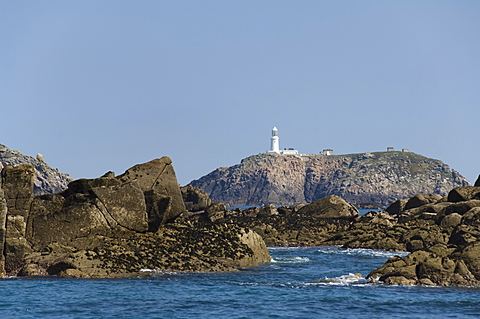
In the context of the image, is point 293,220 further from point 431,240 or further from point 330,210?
point 431,240

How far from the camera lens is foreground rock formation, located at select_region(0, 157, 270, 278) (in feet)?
136

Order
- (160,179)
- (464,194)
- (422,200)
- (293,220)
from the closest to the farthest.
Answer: (160,179) → (464,194) → (293,220) → (422,200)

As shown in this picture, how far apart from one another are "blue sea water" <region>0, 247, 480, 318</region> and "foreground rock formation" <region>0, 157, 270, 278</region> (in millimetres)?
1809

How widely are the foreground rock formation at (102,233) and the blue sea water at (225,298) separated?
1809 mm

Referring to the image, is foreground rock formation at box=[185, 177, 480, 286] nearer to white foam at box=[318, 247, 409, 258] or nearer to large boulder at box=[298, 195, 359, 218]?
large boulder at box=[298, 195, 359, 218]

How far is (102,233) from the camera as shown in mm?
45219

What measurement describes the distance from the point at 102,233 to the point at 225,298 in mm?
12438

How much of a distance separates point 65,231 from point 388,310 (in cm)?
2107

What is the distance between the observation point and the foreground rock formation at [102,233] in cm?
4156

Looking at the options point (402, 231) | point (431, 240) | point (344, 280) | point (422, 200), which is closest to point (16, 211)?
point (344, 280)

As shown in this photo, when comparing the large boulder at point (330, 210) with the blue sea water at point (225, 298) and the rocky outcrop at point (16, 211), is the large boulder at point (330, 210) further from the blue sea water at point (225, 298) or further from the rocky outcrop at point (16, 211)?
the rocky outcrop at point (16, 211)

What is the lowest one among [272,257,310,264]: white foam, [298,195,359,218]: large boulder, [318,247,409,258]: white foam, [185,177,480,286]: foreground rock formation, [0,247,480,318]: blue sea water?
[0,247,480,318]: blue sea water

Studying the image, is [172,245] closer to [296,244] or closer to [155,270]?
[155,270]

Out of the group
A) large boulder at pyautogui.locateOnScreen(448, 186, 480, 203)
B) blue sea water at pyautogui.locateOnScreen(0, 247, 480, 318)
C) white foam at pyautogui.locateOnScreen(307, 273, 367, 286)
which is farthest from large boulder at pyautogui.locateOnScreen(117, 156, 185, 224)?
large boulder at pyautogui.locateOnScreen(448, 186, 480, 203)
